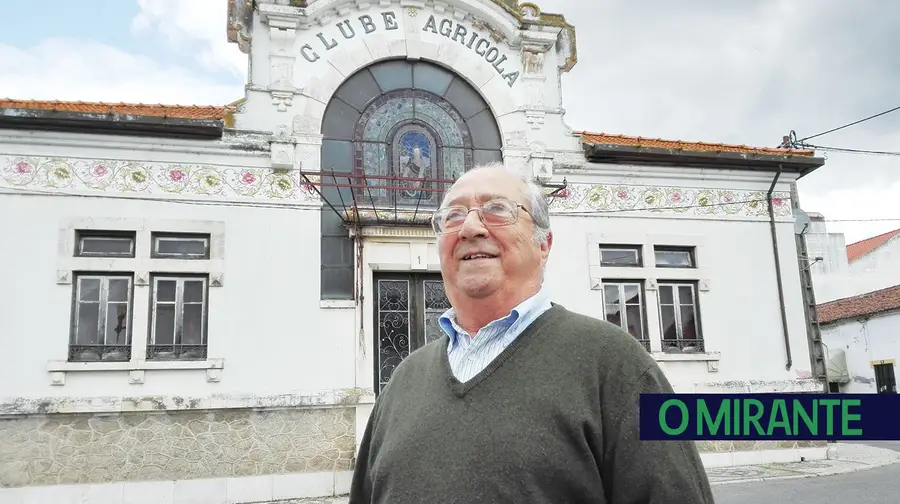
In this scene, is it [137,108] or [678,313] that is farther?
[678,313]

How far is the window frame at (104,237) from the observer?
29.9 ft

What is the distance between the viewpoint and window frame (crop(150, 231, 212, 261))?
30.7 feet

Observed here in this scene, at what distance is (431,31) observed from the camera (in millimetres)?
10984

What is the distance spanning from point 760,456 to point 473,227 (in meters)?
10.6

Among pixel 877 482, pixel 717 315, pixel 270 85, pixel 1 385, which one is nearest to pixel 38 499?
pixel 1 385

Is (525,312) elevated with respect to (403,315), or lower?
lower

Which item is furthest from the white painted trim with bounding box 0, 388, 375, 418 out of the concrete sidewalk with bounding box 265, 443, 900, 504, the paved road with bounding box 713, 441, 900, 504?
the paved road with bounding box 713, 441, 900, 504

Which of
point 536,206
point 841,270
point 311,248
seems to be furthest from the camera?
point 841,270

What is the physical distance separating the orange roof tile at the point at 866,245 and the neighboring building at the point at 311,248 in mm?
19045

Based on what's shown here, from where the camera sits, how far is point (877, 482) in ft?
31.2

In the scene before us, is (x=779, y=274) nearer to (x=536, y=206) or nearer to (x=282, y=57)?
(x=282, y=57)

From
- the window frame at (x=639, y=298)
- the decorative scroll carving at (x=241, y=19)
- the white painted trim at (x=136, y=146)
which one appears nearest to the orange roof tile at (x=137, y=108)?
the white painted trim at (x=136, y=146)

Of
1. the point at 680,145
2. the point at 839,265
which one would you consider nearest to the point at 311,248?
the point at 680,145

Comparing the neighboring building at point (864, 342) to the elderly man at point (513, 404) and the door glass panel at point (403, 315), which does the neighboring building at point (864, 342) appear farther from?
the elderly man at point (513, 404)
